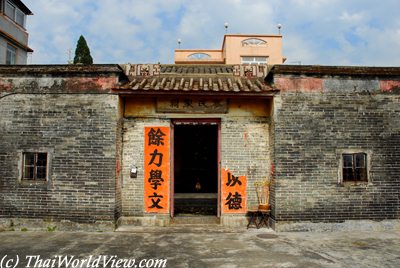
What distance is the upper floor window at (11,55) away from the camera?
1969 cm

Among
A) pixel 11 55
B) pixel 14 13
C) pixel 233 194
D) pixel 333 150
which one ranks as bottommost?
pixel 233 194

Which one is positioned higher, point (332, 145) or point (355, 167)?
point (332, 145)

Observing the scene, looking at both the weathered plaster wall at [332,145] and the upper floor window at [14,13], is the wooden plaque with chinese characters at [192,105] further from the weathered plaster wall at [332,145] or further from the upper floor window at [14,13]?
the upper floor window at [14,13]

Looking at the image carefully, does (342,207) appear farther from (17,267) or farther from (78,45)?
(78,45)

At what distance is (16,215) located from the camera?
7422 millimetres

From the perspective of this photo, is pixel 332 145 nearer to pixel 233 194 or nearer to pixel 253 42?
pixel 233 194

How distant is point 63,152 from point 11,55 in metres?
16.2

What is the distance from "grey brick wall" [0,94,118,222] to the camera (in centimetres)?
739

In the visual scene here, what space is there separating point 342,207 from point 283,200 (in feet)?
4.50

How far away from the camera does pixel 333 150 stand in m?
7.56

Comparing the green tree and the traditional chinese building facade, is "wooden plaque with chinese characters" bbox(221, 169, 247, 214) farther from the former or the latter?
the green tree

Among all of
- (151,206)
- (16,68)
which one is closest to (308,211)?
(151,206)

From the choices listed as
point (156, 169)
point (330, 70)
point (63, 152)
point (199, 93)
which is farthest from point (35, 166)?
point (330, 70)

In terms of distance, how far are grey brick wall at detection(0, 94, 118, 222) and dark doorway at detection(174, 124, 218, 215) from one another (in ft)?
20.6
